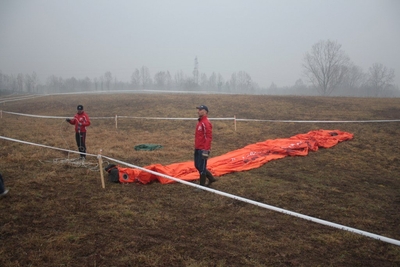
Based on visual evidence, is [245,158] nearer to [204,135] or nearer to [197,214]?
[204,135]

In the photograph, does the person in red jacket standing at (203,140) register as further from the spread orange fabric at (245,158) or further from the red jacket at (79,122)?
the red jacket at (79,122)

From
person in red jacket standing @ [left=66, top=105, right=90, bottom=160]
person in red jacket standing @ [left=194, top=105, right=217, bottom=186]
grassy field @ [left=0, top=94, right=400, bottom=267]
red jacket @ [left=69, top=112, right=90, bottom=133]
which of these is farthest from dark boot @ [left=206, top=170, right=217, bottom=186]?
red jacket @ [left=69, top=112, right=90, bottom=133]

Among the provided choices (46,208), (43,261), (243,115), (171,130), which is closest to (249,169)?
(46,208)

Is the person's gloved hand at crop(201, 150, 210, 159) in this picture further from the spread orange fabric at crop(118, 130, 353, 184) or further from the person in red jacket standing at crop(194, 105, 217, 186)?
the spread orange fabric at crop(118, 130, 353, 184)

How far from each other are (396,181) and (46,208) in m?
9.14

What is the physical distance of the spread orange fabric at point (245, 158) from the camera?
7125 mm

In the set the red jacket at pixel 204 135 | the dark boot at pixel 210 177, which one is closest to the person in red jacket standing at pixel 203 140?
the red jacket at pixel 204 135

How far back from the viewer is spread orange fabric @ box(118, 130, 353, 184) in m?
7.12

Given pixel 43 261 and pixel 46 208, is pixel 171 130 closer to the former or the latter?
pixel 46 208

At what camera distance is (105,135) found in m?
15.1

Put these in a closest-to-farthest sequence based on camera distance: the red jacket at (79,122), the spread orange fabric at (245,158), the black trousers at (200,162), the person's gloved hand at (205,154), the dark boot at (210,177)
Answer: the person's gloved hand at (205,154)
the black trousers at (200,162)
the dark boot at (210,177)
the spread orange fabric at (245,158)
the red jacket at (79,122)

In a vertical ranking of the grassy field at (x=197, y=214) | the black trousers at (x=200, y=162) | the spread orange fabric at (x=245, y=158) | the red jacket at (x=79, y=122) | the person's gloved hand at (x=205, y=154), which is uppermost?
the red jacket at (x=79, y=122)

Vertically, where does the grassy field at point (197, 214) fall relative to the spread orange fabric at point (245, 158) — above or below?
below

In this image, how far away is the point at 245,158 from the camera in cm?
934
